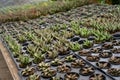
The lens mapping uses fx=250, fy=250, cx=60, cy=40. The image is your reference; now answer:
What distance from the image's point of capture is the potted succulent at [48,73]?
9.10 ft

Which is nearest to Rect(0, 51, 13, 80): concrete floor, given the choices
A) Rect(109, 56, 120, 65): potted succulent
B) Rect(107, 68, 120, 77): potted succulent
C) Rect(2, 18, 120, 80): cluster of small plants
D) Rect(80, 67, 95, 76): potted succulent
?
Rect(2, 18, 120, 80): cluster of small plants

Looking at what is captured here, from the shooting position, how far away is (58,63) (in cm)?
305

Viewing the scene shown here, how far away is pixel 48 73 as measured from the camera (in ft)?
9.23

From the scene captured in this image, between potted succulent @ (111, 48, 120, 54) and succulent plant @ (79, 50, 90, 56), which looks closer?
potted succulent @ (111, 48, 120, 54)

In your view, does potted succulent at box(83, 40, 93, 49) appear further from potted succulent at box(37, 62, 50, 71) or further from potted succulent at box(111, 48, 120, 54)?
potted succulent at box(37, 62, 50, 71)

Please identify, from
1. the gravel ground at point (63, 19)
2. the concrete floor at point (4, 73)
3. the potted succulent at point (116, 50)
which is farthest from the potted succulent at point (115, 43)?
the concrete floor at point (4, 73)

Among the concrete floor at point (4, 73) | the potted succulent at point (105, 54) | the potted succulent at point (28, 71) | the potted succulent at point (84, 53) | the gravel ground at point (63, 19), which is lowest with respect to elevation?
the concrete floor at point (4, 73)

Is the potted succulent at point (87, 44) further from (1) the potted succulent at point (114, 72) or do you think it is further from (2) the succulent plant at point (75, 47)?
(1) the potted succulent at point (114, 72)

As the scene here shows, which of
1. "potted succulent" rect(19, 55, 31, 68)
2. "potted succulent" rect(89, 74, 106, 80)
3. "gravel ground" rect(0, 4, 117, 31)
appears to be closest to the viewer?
"potted succulent" rect(89, 74, 106, 80)

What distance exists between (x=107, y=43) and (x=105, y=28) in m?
0.62

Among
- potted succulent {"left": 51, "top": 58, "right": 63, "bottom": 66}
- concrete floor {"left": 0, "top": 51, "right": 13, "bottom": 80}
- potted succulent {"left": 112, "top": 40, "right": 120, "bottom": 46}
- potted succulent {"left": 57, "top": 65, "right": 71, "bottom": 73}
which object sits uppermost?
potted succulent {"left": 112, "top": 40, "right": 120, "bottom": 46}

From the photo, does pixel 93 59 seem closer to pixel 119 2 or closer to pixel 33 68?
pixel 33 68

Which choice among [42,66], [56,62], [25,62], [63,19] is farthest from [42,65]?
[63,19]

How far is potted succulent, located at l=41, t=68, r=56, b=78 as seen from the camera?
2.77m
